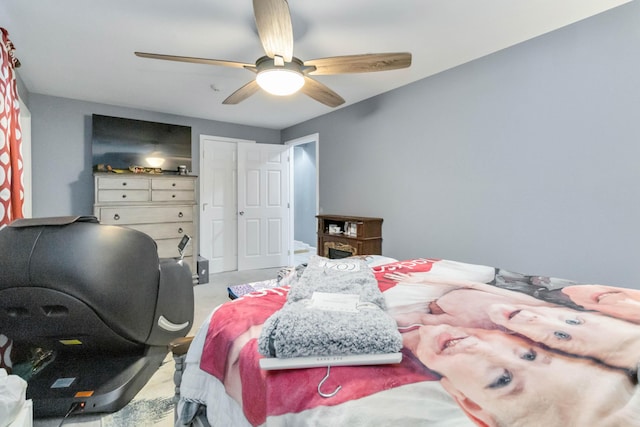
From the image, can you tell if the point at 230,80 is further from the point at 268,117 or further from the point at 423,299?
the point at 423,299

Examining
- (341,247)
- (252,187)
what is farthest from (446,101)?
(252,187)

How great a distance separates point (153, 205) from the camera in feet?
12.2

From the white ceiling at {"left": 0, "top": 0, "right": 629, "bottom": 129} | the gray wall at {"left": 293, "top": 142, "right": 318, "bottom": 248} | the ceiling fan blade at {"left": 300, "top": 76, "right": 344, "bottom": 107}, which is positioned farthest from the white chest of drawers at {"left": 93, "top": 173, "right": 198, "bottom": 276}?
the gray wall at {"left": 293, "top": 142, "right": 318, "bottom": 248}

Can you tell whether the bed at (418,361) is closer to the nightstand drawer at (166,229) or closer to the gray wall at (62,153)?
the nightstand drawer at (166,229)

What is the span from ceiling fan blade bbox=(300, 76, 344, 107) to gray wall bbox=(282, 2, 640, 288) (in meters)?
1.04

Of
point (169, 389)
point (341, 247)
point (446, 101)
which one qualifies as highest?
point (446, 101)

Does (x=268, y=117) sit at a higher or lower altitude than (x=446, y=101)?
higher

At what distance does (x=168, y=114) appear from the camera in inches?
172

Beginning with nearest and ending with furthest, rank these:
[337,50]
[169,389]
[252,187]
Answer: [169,389], [337,50], [252,187]

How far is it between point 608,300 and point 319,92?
2201mm

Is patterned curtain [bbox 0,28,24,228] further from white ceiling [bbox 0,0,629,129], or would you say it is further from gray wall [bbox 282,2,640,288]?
gray wall [bbox 282,2,640,288]

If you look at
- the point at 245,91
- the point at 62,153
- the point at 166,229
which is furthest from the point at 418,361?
the point at 62,153

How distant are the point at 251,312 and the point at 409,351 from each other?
1.80 feet

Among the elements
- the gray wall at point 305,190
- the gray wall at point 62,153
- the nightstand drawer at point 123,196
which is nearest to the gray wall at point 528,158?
the nightstand drawer at point 123,196
